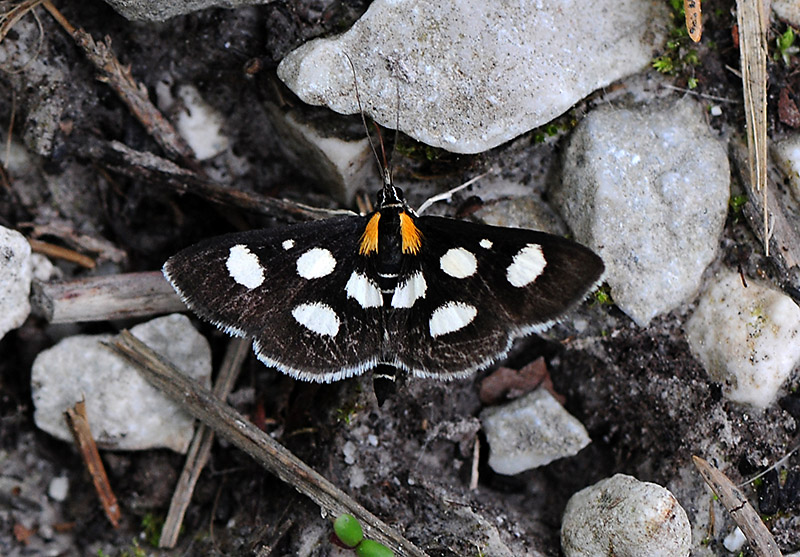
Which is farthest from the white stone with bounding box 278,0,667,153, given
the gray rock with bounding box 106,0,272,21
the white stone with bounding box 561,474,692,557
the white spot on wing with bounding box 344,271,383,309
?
the white stone with bounding box 561,474,692,557

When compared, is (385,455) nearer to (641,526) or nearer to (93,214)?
(641,526)

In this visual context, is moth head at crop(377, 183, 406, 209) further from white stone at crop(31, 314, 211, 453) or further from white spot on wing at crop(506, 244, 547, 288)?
white stone at crop(31, 314, 211, 453)

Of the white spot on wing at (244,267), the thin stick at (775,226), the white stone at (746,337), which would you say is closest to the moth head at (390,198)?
the white spot on wing at (244,267)

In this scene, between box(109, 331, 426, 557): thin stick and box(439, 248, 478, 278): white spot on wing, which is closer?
box(109, 331, 426, 557): thin stick

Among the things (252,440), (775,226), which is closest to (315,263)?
(252,440)

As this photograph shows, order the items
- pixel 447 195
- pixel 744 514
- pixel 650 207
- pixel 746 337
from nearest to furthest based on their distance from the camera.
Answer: pixel 744 514
pixel 746 337
pixel 650 207
pixel 447 195

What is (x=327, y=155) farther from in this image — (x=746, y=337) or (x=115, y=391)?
(x=746, y=337)
